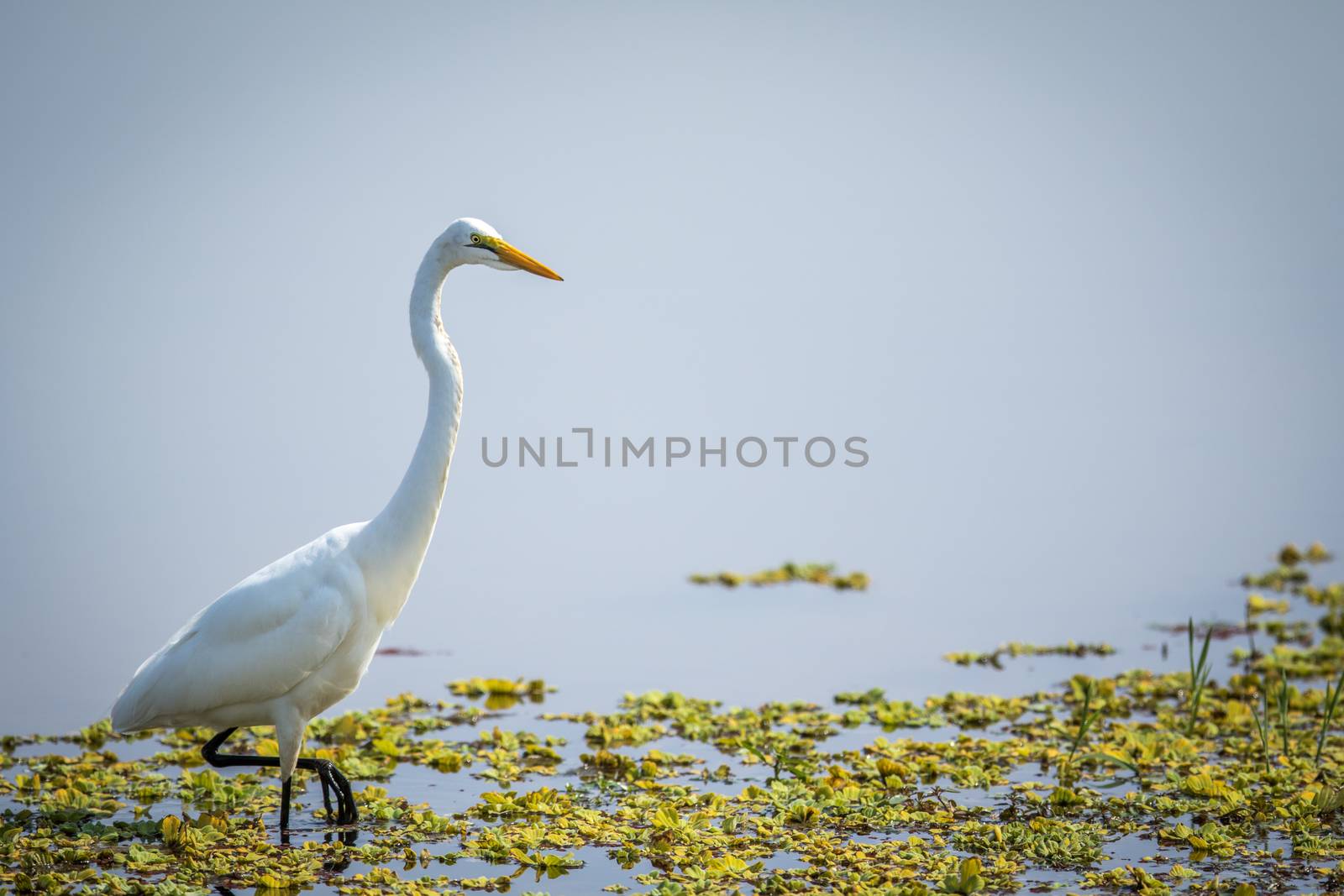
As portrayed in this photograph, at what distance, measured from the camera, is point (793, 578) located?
419 inches

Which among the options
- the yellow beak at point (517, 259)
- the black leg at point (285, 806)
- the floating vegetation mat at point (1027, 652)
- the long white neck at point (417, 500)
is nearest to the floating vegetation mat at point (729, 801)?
the black leg at point (285, 806)

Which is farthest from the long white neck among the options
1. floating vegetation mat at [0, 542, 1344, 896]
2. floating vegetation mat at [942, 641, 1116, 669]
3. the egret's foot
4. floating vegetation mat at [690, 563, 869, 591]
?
floating vegetation mat at [690, 563, 869, 591]

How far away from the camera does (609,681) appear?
24.3 ft

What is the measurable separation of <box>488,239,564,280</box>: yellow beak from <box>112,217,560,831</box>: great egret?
1cm

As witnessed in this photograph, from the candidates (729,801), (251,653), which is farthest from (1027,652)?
(251,653)

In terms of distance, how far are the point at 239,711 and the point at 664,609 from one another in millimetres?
5056

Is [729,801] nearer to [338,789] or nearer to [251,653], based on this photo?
[338,789]

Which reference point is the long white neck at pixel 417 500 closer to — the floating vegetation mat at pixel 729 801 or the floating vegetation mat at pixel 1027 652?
the floating vegetation mat at pixel 729 801

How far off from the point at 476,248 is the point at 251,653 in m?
1.87

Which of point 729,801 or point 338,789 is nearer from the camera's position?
point 338,789

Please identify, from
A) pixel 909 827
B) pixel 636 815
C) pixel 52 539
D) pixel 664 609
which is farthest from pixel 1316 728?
pixel 52 539

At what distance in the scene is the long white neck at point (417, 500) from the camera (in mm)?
4895

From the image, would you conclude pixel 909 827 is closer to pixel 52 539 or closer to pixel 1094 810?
pixel 1094 810

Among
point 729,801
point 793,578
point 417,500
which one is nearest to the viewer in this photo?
point 417,500
